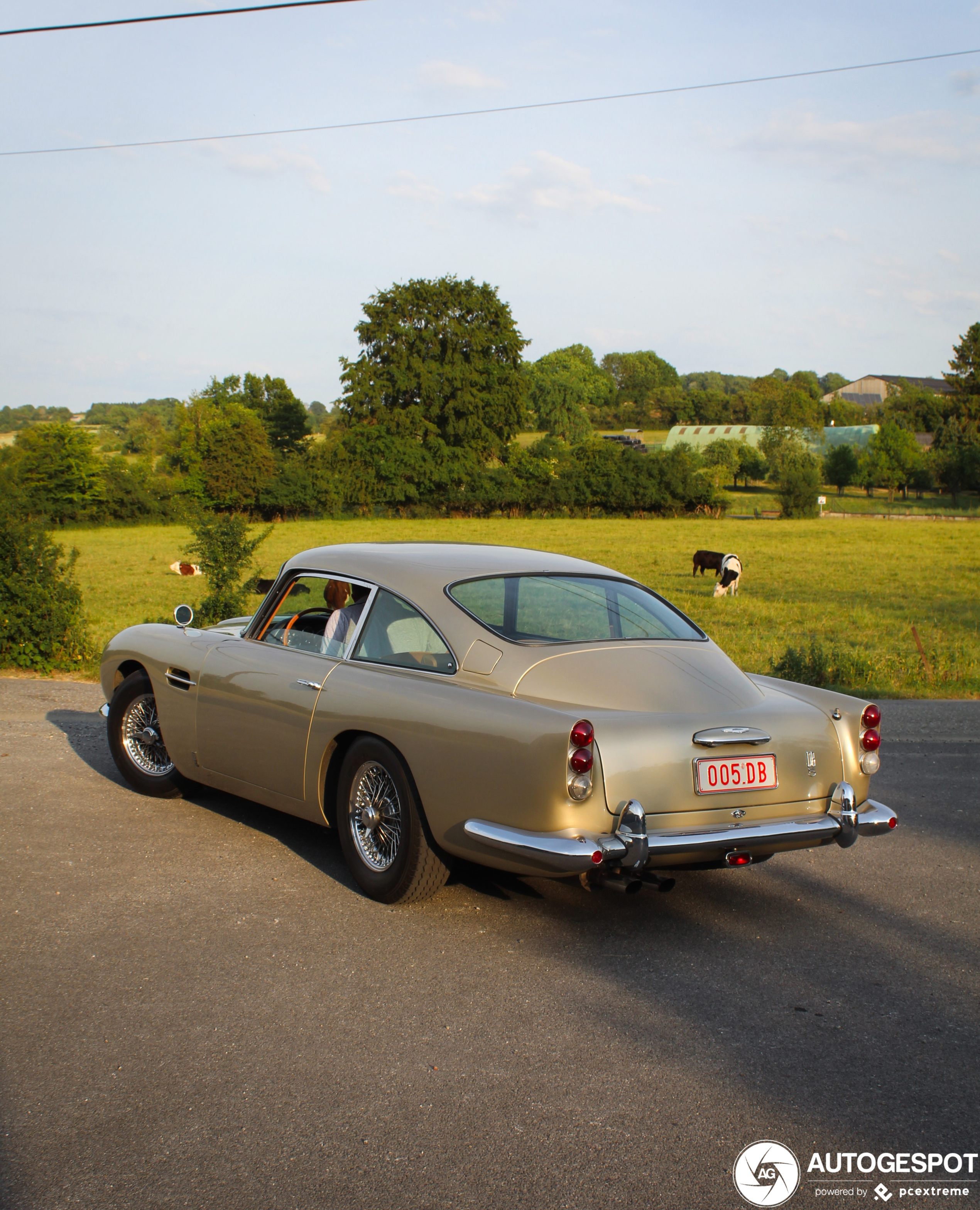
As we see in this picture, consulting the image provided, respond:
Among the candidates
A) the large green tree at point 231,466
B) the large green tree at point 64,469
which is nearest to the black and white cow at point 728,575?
the large green tree at point 64,469

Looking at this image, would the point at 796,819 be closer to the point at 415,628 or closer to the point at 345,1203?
the point at 415,628

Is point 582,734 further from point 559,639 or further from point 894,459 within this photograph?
point 894,459

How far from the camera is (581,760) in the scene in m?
3.86

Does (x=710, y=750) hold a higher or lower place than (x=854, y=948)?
higher

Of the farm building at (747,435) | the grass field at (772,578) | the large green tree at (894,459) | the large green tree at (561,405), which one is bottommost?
the grass field at (772,578)

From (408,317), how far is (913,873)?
7377 centimetres

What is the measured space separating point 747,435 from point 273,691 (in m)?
121

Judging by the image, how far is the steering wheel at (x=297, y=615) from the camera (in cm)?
557

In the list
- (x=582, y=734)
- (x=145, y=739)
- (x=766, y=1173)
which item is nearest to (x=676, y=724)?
(x=582, y=734)

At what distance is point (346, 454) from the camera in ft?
228

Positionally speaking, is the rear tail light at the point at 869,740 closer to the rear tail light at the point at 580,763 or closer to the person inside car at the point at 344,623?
the rear tail light at the point at 580,763

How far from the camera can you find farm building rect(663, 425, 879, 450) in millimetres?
109875

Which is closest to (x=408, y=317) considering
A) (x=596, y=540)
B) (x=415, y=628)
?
(x=596, y=540)

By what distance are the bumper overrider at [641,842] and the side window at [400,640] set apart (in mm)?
817
